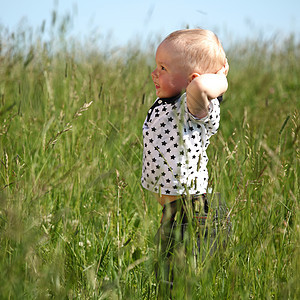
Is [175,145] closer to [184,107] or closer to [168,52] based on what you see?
[184,107]

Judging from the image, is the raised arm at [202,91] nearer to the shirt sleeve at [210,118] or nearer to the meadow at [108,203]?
the shirt sleeve at [210,118]

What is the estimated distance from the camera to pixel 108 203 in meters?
1.77

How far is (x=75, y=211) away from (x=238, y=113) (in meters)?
2.34

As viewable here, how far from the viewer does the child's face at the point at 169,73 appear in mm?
1538

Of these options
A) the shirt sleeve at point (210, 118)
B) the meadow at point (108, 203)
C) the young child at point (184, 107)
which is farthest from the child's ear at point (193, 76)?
the meadow at point (108, 203)

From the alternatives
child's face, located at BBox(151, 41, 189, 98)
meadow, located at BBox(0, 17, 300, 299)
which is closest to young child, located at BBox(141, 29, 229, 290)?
child's face, located at BBox(151, 41, 189, 98)

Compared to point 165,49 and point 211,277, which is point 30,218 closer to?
point 211,277

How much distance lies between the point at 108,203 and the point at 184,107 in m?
0.55

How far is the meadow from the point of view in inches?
51.8

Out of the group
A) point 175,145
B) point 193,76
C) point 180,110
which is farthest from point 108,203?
point 193,76

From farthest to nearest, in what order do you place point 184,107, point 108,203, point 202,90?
point 108,203, point 184,107, point 202,90

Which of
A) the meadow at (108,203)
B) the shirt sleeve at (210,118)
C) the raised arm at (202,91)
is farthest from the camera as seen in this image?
the shirt sleeve at (210,118)

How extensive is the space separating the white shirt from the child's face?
0.14 feet

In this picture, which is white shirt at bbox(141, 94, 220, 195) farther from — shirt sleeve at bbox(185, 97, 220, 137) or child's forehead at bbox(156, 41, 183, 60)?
child's forehead at bbox(156, 41, 183, 60)
